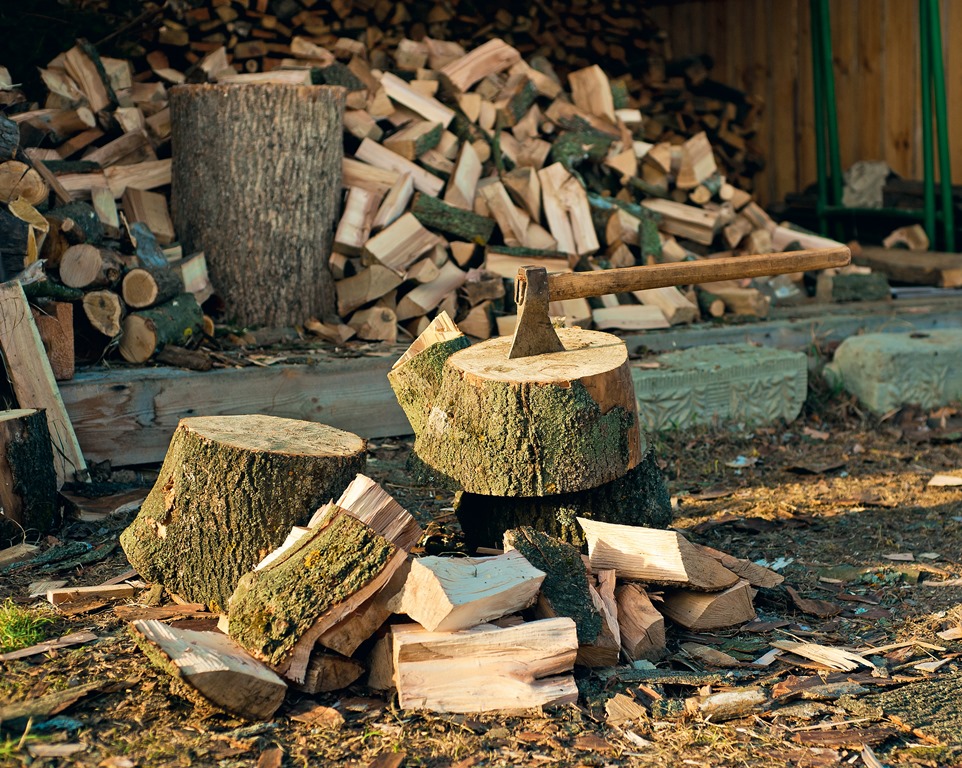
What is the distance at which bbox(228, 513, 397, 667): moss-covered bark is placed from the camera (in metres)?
2.89

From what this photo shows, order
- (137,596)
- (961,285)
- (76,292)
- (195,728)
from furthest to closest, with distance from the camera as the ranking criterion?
(961,285) → (76,292) → (137,596) → (195,728)

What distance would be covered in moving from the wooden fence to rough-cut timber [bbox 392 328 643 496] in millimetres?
5822

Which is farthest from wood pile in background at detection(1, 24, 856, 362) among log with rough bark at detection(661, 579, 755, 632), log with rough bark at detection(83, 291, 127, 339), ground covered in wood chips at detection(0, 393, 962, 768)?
log with rough bark at detection(661, 579, 755, 632)

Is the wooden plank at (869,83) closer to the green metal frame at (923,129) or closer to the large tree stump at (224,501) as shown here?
the green metal frame at (923,129)

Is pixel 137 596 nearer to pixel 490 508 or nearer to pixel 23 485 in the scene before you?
pixel 23 485

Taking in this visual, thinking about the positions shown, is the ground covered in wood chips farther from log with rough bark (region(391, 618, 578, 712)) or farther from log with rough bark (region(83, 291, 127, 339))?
log with rough bark (region(83, 291, 127, 339))

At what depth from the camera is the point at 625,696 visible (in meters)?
2.94

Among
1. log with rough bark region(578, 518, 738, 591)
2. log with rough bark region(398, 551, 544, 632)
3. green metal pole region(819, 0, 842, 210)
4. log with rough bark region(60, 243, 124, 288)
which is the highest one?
green metal pole region(819, 0, 842, 210)

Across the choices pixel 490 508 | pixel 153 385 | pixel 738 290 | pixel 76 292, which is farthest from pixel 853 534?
pixel 76 292

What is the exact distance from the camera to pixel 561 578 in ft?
10.5

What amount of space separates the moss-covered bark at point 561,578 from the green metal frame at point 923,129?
18.2ft

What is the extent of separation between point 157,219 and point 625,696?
3.88 m

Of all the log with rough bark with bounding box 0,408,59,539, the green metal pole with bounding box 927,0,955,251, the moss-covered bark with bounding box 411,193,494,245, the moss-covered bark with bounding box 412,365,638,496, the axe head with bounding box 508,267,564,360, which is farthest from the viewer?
the green metal pole with bounding box 927,0,955,251

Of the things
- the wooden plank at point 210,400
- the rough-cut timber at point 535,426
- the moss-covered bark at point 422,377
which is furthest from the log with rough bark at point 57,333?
the rough-cut timber at point 535,426
